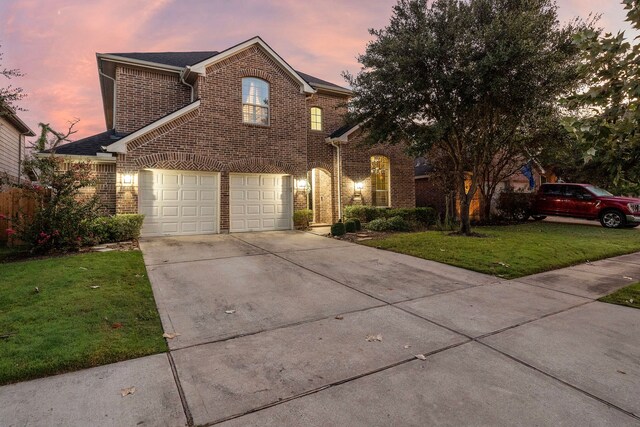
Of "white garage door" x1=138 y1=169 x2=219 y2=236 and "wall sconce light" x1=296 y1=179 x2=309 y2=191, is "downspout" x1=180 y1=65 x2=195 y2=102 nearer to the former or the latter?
"white garage door" x1=138 y1=169 x2=219 y2=236

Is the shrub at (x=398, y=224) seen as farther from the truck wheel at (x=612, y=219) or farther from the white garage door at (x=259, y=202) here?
the truck wheel at (x=612, y=219)

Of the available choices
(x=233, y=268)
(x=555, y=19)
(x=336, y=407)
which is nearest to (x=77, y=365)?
(x=336, y=407)

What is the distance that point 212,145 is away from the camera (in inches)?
453

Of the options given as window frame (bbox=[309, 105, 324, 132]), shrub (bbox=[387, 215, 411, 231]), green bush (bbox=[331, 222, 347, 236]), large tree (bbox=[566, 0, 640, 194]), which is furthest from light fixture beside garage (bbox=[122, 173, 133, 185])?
large tree (bbox=[566, 0, 640, 194])

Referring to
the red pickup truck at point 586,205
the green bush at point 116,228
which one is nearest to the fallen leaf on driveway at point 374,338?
the green bush at point 116,228

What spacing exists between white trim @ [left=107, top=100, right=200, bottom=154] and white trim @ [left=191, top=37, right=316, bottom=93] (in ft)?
4.38

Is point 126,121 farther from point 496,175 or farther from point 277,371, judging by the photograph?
point 496,175

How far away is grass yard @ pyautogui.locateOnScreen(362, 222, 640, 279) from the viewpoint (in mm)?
6879

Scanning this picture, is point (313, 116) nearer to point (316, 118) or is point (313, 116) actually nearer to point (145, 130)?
point (316, 118)

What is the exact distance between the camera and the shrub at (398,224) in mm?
12164

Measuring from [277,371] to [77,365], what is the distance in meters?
1.84

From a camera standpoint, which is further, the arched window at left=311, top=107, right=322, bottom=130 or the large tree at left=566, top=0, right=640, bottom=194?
the arched window at left=311, top=107, right=322, bottom=130

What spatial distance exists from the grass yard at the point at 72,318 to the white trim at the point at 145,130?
15.9 ft

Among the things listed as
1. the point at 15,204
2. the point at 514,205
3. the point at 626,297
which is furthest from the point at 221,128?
the point at 514,205
